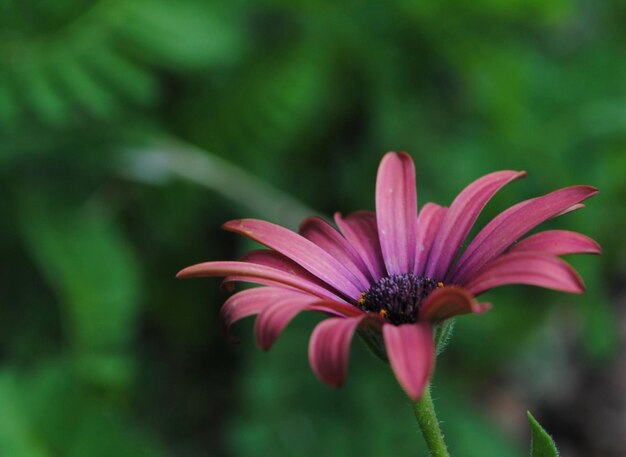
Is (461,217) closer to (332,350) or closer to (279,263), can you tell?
(279,263)

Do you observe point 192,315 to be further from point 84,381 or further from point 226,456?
point 84,381

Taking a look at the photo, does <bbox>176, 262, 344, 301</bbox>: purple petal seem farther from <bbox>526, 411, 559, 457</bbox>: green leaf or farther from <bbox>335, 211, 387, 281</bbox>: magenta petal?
<bbox>526, 411, 559, 457</bbox>: green leaf

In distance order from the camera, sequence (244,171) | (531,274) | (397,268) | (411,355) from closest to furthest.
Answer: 1. (411,355)
2. (531,274)
3. (397,268)
4. (244,171)

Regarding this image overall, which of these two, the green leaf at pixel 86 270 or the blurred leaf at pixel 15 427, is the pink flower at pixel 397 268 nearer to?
the blurred leaf at pixel 15 427

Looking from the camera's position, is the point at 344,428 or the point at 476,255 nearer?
the point at 476,255

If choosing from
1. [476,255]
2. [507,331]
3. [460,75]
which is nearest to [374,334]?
[476,255]

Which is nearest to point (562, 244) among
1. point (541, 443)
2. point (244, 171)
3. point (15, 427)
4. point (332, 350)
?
point (541, 443)

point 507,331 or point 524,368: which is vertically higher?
point 507,331
